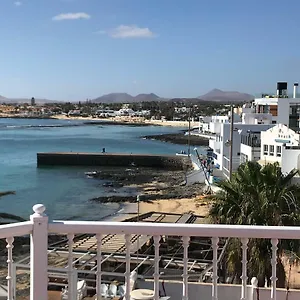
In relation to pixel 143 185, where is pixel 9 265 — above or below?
above

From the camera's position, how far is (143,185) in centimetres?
4550

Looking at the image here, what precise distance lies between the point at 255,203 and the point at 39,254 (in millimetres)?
8160

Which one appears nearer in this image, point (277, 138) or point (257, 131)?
point (277, 138)

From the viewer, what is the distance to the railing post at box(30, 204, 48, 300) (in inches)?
130

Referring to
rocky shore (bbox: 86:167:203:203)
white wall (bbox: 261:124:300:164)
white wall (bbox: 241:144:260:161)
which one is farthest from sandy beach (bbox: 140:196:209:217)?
white wall (bbox: 261:124:300:164)

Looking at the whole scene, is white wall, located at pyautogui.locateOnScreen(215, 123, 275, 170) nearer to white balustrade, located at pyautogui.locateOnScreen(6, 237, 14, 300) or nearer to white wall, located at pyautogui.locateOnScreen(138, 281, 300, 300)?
white wall, located at pyautogui.locateOnScreen(138, 281, 300, 300)

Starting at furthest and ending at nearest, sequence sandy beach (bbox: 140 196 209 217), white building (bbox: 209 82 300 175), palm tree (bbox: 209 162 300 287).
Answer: white building (bbox: 209 82 300 175), sandy beach (bbox: 140 196 209 217), palm tree (bbox: 209 162 300 287)

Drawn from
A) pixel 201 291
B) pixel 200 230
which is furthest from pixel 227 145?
pixel 200 230

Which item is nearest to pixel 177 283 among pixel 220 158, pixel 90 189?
pixel 220 158

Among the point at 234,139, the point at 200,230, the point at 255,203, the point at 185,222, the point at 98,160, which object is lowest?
the point at 98,160

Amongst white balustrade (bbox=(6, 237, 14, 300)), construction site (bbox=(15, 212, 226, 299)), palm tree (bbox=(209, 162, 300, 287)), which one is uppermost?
white balustrade (bbox=(6, 237, 14, 300))

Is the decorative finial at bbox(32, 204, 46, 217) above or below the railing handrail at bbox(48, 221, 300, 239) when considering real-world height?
above

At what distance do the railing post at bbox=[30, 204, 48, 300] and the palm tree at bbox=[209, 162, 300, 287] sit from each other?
687 centimetres

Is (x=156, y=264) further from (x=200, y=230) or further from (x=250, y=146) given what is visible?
(x=250, y=146)
